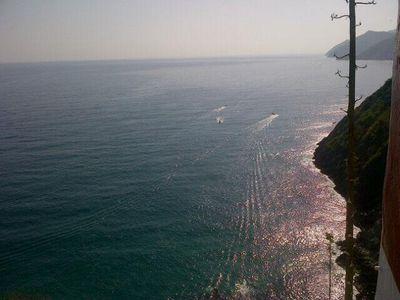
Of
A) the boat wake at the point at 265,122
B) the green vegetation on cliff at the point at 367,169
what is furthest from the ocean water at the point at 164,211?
the green vegetation on cliff at the point at 367,169

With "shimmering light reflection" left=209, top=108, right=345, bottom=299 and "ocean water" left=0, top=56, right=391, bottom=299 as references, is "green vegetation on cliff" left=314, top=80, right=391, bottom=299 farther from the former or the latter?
"ocean water" left=0, top=56, right=391, bottom=299

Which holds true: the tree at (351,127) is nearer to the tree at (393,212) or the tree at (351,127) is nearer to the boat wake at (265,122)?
the tree at (393,212)

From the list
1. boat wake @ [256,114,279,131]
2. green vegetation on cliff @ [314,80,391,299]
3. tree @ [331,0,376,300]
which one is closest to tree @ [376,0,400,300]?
tree @ [331,0,376,300]

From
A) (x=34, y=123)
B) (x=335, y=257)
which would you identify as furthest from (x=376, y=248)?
(x=34, y=123)

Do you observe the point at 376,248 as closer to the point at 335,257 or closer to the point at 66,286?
the point at 335,257

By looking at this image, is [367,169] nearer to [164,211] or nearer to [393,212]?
[164,211]

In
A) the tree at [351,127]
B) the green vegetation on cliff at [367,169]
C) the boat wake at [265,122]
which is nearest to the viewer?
the tree at [351,127]

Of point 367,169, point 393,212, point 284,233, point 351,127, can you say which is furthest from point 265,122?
point 393,212
